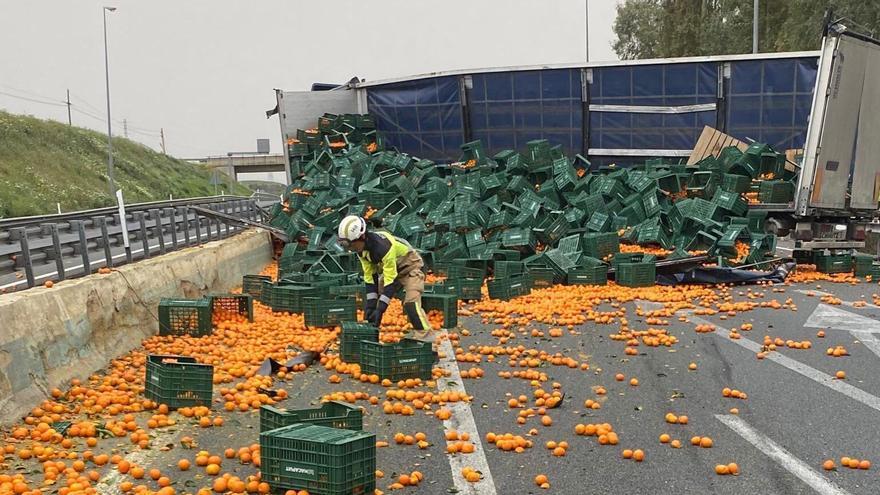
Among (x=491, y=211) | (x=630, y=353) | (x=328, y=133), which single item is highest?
(x=328, y=133)

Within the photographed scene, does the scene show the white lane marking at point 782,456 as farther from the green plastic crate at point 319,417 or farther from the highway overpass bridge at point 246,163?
→ the highway overpass bridge at point 246,163

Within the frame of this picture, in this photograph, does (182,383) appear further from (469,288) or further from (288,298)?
(469,288)

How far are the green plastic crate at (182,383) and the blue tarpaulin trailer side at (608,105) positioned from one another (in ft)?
66.3

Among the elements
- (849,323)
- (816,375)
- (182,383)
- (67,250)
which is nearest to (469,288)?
(849,323)

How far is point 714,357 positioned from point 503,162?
1479 cm

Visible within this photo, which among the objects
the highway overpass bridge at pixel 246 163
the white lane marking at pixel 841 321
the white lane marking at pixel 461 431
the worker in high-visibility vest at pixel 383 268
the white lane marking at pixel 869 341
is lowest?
the white lane marking at pixel 841 321

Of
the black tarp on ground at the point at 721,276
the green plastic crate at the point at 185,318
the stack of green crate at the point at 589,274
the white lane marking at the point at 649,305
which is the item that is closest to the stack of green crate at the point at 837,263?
the black tarp on ground at the point at 721,276

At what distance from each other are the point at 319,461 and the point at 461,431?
2.01 metres

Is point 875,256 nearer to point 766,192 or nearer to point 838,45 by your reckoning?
point 766,192

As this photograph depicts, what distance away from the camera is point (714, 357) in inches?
385

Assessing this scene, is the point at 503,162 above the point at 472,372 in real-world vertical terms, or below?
above

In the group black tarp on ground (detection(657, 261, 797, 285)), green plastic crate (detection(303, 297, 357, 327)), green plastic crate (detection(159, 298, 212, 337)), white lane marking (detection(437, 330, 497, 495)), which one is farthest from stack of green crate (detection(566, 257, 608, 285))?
green plastic crate (detection(159, 298, 212, 337))

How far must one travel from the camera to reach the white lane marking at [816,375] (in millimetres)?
7840

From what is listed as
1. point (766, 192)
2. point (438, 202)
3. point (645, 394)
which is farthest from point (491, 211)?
point (645, 394)
